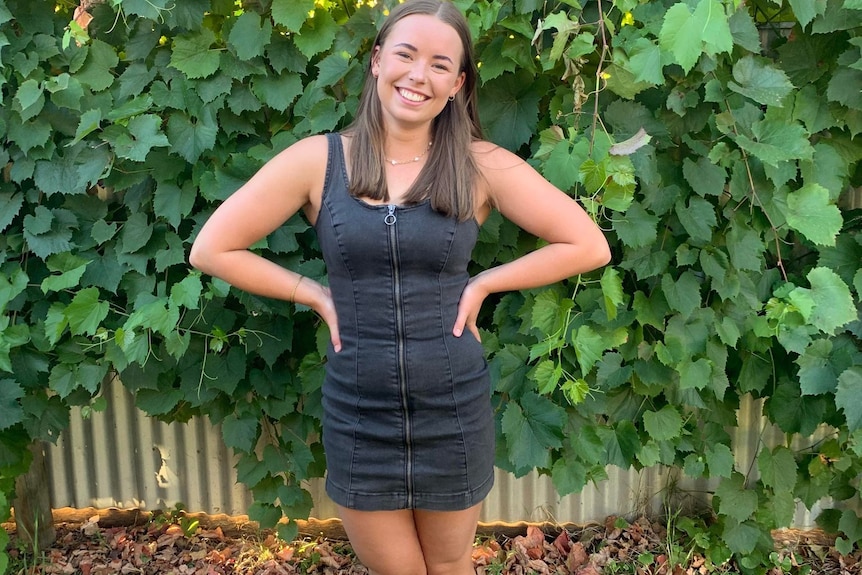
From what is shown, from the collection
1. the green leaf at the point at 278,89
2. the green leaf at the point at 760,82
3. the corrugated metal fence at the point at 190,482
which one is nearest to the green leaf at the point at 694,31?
the green leaf at the point at 760,82

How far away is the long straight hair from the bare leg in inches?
28.0

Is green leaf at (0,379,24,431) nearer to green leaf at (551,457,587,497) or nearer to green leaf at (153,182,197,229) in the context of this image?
green leaf at (153,182,197,229)

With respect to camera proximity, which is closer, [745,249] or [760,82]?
[760,82]

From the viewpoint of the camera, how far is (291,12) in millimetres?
1978

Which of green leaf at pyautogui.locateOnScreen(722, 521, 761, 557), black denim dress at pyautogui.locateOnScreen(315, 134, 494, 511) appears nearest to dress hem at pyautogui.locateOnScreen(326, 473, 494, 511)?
black denim dress at pyautogui.locateOnScreen(315, 134, 494, 511)

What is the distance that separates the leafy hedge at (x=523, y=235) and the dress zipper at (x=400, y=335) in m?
0.54

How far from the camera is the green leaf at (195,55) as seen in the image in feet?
6.71

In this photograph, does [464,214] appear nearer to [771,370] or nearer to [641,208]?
[641,208]

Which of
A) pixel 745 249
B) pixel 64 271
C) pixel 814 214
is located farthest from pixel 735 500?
pixel 64 271

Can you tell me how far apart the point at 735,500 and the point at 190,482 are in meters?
2.03

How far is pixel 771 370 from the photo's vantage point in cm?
230

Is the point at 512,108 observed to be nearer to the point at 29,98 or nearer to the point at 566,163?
the point at 566,163

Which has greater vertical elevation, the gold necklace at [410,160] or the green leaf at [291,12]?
the green leaf at [291,12]

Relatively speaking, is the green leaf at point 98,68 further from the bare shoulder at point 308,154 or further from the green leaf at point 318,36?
the bare shoulder at point 308,154
